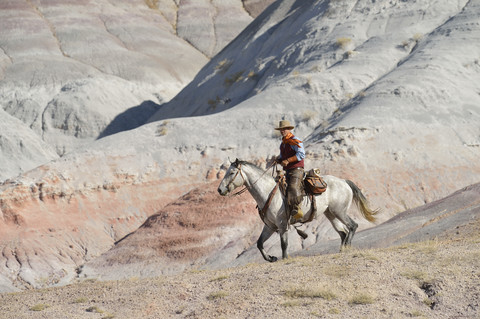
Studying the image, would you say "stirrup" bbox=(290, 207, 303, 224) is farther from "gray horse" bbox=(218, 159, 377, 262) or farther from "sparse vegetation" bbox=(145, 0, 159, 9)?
"sparse vegetation" bbox=(145, 0, 159, 9)

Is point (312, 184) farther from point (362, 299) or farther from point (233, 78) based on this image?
point (233, 78)

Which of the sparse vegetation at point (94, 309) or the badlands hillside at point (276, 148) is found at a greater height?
the sparse vegetation at point (94, 309)

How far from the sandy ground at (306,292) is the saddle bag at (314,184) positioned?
205 cm

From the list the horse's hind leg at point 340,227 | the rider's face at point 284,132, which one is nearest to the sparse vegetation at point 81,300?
the rider's face at point 284,132

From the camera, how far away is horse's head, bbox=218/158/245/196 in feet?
49.4

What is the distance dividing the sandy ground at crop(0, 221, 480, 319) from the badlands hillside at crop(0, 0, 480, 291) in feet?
52.5

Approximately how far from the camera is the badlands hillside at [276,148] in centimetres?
3269

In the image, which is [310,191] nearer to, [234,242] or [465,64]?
[234,242]

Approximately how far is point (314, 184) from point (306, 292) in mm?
4555

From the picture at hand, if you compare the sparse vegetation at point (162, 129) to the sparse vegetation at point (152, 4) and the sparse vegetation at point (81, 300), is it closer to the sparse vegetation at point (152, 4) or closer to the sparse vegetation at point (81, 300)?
the sparse vegetation at point (81, 300)

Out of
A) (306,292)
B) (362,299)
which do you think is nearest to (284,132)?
(306,292)

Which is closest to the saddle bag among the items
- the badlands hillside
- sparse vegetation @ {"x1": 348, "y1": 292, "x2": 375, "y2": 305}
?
sparse vegetation @ {"x1": 348, "y1": 292, "x2": 375, "y2": 305}

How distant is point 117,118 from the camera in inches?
3150

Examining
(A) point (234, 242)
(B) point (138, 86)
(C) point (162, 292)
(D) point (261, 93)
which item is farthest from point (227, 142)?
(B) point (138, 86)
